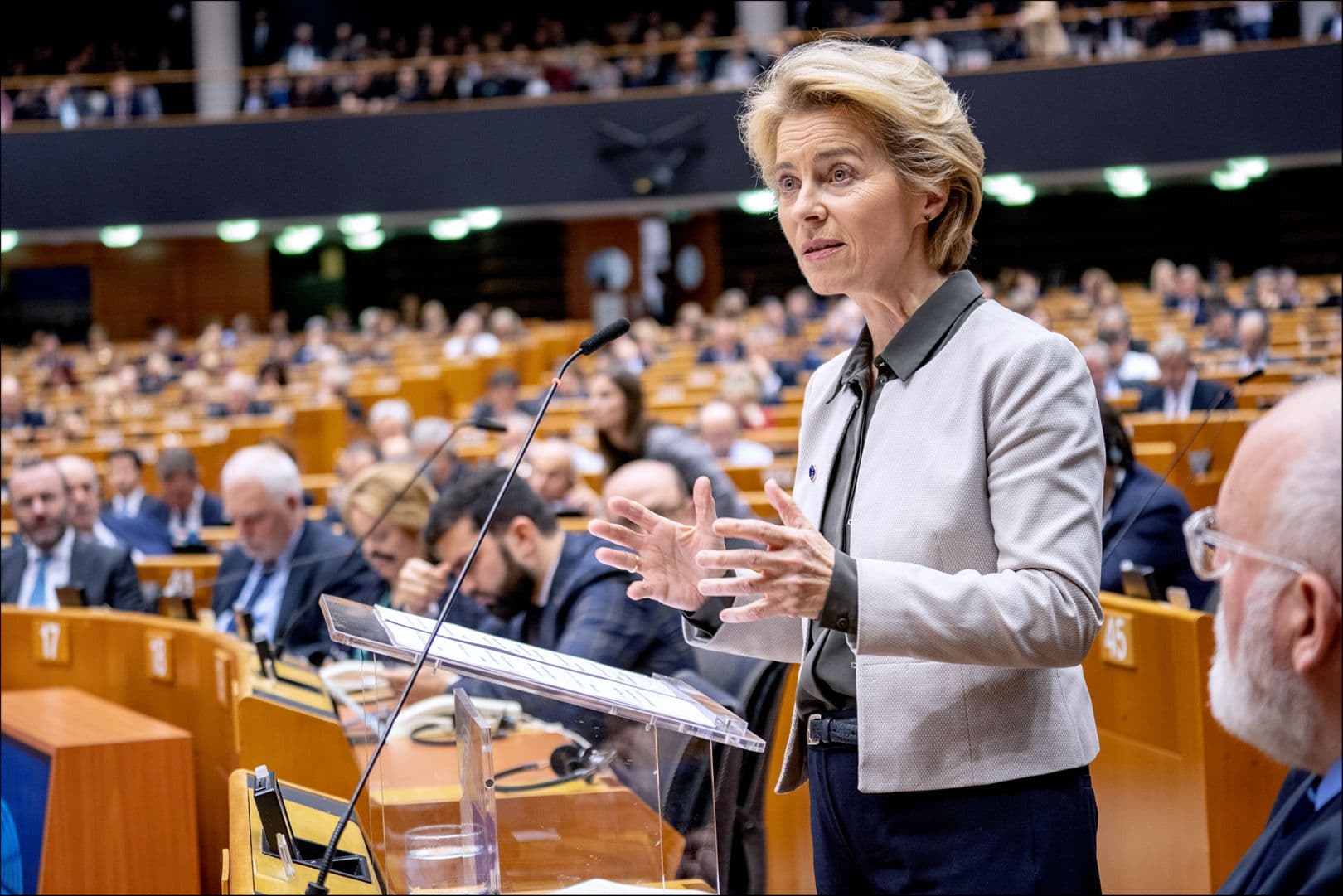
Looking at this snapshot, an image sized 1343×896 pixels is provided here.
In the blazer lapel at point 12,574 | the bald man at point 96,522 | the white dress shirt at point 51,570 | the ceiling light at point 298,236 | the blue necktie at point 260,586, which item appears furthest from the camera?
the ceiling light at point 298,236

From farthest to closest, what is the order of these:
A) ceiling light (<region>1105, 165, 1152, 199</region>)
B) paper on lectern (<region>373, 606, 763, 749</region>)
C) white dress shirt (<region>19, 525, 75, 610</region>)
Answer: ceiling light (<region>1105, 165, 1152, 199</region>)
white dress shirt (<region>19, 525, 75, 610</region>)
paper on lectern (<region>373, 606, 763, 749</region>)

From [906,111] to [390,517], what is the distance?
107 inches

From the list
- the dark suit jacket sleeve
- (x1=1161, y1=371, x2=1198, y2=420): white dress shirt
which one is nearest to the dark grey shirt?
the dark suit jacket sleeve

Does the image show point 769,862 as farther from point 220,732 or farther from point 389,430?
point 389,430

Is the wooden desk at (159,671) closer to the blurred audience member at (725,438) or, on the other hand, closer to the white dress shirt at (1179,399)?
the blurred audience member at (725,438)

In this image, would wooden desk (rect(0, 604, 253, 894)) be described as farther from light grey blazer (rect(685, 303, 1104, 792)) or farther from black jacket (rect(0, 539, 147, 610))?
light grey blazer (rect(685, 303, 1104, 792))

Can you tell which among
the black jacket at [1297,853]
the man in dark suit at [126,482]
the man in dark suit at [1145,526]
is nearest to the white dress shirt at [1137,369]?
the man in dark suit at [126,482]

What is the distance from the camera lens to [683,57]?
14.7 meters

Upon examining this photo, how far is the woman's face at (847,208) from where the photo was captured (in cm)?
143

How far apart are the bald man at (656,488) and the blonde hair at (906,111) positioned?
5.61 ft

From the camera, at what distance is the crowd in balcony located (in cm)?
1365

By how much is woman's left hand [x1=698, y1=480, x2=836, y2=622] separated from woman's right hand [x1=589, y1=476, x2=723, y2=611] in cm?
20

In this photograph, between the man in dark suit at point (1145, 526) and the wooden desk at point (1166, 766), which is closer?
the wooden desk at point (1166, 766)

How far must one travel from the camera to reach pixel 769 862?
314cm
